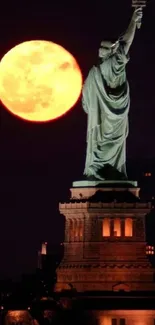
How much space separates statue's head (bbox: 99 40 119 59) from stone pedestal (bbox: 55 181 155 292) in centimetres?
681

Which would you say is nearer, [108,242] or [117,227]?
[108,242]

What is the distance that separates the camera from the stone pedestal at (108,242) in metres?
95.6

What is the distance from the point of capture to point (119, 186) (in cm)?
9681

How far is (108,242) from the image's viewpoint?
96000 mm

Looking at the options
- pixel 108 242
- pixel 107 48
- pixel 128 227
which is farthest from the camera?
pixel 107 48

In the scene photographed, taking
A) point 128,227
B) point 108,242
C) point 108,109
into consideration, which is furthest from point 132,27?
point 108,242

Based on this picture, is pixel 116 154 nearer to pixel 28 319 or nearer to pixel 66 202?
pixel 66 202

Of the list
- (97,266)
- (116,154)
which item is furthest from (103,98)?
(97,266)

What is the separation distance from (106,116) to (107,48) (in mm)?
3670

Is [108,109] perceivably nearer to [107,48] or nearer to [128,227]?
[107,48]

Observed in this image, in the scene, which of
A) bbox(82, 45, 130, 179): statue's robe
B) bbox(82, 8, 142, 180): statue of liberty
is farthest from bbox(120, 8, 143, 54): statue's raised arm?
bbox(82, 45, 130, 179): statue's robe

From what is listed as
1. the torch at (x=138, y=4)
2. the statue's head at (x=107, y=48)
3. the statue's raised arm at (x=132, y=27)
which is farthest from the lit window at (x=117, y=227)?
the torch at (x=138, y=4)

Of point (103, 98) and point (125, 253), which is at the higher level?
point (103, 98)

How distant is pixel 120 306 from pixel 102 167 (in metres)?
8.61
